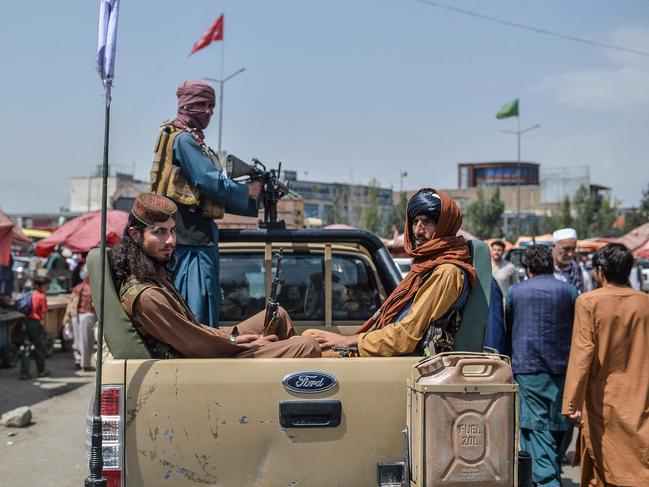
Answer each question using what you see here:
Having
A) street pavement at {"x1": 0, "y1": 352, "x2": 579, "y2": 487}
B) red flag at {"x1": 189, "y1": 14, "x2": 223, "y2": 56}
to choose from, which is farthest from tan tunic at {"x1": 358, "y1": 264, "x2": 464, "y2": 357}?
red flag at {"x1": 189, "y1": 14, "x2": 223, "y2": 56}

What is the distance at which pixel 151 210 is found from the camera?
10.8 ft

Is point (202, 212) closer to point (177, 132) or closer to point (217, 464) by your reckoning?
point (177, 132)

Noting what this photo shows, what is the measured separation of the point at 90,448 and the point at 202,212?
164 cm

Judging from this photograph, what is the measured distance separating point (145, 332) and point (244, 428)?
66 centimetres

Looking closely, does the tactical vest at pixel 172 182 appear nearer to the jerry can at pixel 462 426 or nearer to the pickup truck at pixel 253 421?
the pickup truck at pixel 253 421

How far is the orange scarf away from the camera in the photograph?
3541 millimetres

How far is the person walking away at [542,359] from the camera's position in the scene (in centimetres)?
527

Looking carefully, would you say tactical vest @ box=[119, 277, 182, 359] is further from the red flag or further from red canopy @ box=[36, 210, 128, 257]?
the red flag

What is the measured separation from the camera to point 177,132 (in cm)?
413

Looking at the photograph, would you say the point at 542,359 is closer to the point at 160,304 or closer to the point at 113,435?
the point at 160,304

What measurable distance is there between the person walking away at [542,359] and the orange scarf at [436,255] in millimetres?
1935

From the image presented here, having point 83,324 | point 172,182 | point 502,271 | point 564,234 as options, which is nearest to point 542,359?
point 564,234

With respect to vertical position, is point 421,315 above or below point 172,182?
below

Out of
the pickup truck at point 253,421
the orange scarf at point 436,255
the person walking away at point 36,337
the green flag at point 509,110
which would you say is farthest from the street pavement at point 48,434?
the green flag at point 509,110
